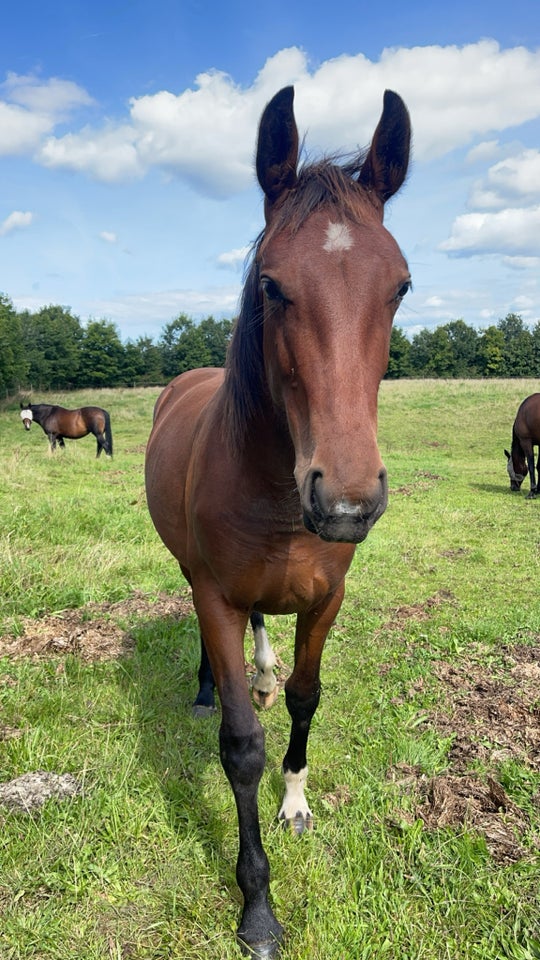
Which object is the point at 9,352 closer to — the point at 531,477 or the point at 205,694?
the point at 531,477

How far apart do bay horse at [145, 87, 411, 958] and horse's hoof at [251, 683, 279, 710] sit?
93cm

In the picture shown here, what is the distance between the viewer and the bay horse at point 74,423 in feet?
59.9

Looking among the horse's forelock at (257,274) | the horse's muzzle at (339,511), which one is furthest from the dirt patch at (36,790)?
the horse's muzzle at (339,511)

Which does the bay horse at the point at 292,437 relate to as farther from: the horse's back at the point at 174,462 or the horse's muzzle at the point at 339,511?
the horse's back at the point at 174,462

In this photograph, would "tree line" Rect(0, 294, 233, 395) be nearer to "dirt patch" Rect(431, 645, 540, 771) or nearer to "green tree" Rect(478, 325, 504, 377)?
"green tree" Rect(478, 325, 504, 377)

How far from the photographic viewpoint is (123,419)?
28.3m

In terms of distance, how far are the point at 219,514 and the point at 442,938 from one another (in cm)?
176

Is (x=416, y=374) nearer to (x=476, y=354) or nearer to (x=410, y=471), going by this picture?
(x=476, y=354)

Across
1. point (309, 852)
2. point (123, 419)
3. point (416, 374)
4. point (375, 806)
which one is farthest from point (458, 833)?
point (416, 374)

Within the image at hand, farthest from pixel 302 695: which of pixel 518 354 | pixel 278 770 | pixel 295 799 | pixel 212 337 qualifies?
pixel 518 354

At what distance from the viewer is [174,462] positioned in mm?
3346

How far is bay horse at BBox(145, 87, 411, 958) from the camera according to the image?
1.56m

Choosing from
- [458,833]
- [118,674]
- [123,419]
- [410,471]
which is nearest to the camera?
[458,833]

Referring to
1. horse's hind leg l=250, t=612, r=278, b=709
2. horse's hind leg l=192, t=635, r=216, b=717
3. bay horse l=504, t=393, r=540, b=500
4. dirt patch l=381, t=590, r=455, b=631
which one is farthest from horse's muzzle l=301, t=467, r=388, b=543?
bay horse l=504, t=393, r=540, b=500
